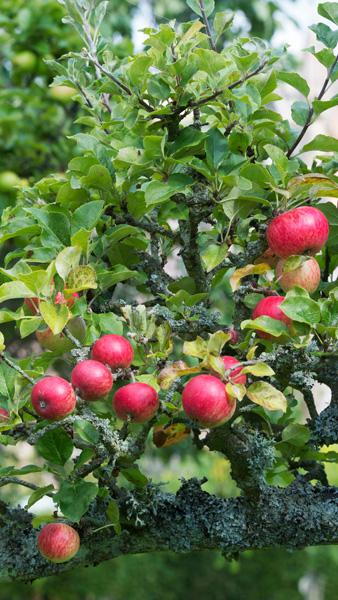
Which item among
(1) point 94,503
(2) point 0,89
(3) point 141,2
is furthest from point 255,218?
(3) point 141,2

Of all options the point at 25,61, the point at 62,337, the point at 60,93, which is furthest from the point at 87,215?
the point at 25,61

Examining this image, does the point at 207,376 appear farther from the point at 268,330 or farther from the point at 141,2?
the point at 141,2

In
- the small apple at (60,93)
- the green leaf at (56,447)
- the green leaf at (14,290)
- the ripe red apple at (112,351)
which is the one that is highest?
the green leaf at (14,290)

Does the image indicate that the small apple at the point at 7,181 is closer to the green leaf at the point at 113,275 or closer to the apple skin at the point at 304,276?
the green leaf at the point at 113,275

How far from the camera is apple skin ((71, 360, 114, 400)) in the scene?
3.37 feet

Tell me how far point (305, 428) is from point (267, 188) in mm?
356

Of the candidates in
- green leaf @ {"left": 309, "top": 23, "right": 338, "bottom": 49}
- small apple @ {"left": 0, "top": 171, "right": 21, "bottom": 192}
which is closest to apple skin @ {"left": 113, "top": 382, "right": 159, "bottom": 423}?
green leaf @ {"left": 309, "top": 23, "right": 338, "bottom": 49}

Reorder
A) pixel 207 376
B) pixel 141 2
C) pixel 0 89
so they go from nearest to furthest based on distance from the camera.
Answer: pixel 207 376
pixel 0 89
pixel 141 2

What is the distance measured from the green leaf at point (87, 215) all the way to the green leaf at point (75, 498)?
1.16 ft

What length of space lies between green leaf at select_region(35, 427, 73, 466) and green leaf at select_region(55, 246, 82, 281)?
0.30 metres

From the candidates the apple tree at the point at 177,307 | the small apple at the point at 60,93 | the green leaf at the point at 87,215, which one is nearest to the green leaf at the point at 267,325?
the apple tree at the point at 177,307

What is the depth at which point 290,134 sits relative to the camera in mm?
1343

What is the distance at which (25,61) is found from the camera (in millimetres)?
3342

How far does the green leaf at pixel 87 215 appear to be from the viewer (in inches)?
44.7
